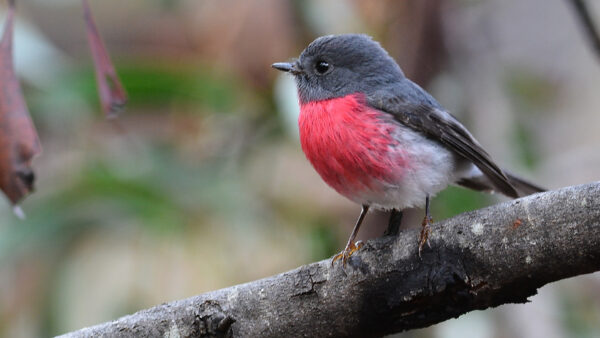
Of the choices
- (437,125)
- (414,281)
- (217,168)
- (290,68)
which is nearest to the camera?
(414,281)

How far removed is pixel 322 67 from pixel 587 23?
1.08 meters

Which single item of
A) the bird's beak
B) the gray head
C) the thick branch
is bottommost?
the thick branch

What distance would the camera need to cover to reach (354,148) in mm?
2580

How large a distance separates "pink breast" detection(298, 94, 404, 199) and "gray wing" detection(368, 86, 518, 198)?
64 millimetres

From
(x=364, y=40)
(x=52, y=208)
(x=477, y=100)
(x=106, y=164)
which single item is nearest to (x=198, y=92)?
(x=106, y=164)

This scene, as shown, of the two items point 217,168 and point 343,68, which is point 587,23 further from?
point 217,168

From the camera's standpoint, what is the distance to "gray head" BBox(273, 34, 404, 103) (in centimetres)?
296

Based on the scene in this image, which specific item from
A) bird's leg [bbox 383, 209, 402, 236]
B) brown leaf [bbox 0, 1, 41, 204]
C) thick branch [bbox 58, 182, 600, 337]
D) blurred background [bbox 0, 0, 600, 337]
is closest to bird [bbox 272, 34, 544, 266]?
bird's leg [bbox 383, 209, 402, 236]

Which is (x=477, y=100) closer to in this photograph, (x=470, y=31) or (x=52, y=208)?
(x=470, y=31)

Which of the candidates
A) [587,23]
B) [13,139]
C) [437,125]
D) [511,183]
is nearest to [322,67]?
[437,125]

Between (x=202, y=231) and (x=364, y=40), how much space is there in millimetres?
1546

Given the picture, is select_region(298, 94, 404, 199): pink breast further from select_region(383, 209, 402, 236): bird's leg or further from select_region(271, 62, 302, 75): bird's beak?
select_region(271, 62, 302, 75): bird's beak

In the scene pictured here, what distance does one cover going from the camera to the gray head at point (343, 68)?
2.96 metres

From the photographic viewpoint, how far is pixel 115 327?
2.02 m
